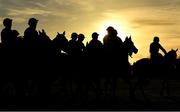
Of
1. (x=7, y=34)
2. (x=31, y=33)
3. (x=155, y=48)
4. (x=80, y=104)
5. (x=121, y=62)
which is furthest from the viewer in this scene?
(x=155, y=48)

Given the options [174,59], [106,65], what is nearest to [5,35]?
[106,65]

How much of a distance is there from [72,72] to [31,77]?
89.8 inches

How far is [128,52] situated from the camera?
68.2ft

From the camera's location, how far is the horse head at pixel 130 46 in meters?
20.8

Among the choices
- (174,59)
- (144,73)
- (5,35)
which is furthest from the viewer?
(174,59)

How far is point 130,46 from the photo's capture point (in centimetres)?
2084

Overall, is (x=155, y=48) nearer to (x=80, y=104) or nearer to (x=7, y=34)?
(x=80, y=104)

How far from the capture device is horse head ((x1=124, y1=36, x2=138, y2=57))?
68.1 ft

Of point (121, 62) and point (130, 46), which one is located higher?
point (130, 46)

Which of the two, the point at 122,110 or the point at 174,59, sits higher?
the point at 174,59

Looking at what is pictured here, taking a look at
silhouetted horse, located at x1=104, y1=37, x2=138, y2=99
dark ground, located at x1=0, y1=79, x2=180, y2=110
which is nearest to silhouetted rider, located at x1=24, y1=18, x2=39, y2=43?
dark ground, located at x1=0, y1=79, x2=180, y2=110

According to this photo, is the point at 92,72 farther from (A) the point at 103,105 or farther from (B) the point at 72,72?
(A) the point at 103,105

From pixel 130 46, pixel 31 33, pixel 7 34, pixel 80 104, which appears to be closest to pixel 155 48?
pixel 130 46

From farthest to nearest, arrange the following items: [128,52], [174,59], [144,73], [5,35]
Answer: [174,59]
[144,73]
[128,52]
[5,35]
